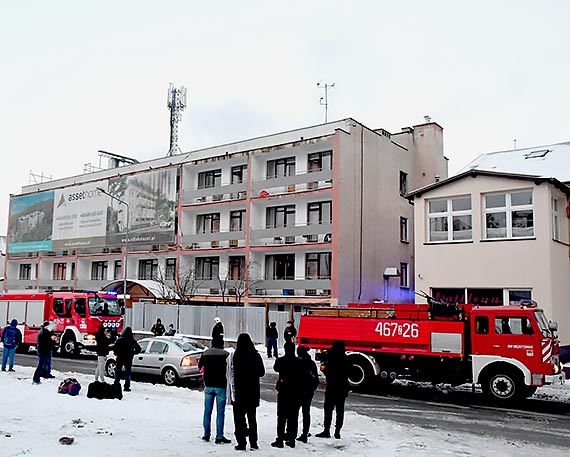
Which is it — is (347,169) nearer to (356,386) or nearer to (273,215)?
(273,215)

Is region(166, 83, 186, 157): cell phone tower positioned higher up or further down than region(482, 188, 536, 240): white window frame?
higher up

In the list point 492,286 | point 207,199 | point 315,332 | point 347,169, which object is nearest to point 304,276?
point 347,169

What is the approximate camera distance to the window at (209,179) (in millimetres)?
41094

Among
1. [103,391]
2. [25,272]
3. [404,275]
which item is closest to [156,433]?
[103,391]

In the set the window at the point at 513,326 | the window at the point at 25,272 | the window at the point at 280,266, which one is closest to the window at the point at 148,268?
the window at the point at 280,266

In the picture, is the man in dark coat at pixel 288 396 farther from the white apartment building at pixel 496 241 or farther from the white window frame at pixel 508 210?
the white window frame at pixel 508 210

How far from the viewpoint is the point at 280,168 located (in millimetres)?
37719

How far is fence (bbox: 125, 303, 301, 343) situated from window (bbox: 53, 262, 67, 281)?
18.4 m

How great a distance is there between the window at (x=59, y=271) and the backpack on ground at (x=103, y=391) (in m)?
40.3

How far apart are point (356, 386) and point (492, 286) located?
9090 millimetres

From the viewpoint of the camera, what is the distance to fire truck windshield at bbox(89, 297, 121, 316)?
2641 centimetres

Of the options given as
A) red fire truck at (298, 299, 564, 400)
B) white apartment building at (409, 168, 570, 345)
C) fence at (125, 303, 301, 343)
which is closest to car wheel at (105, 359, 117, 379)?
red fire truck at (298, 299, 564, 400)

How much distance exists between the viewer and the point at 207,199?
40625 millimetres

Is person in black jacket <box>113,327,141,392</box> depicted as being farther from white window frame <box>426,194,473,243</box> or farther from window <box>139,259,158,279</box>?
window <box>139,259,158,279</box>
